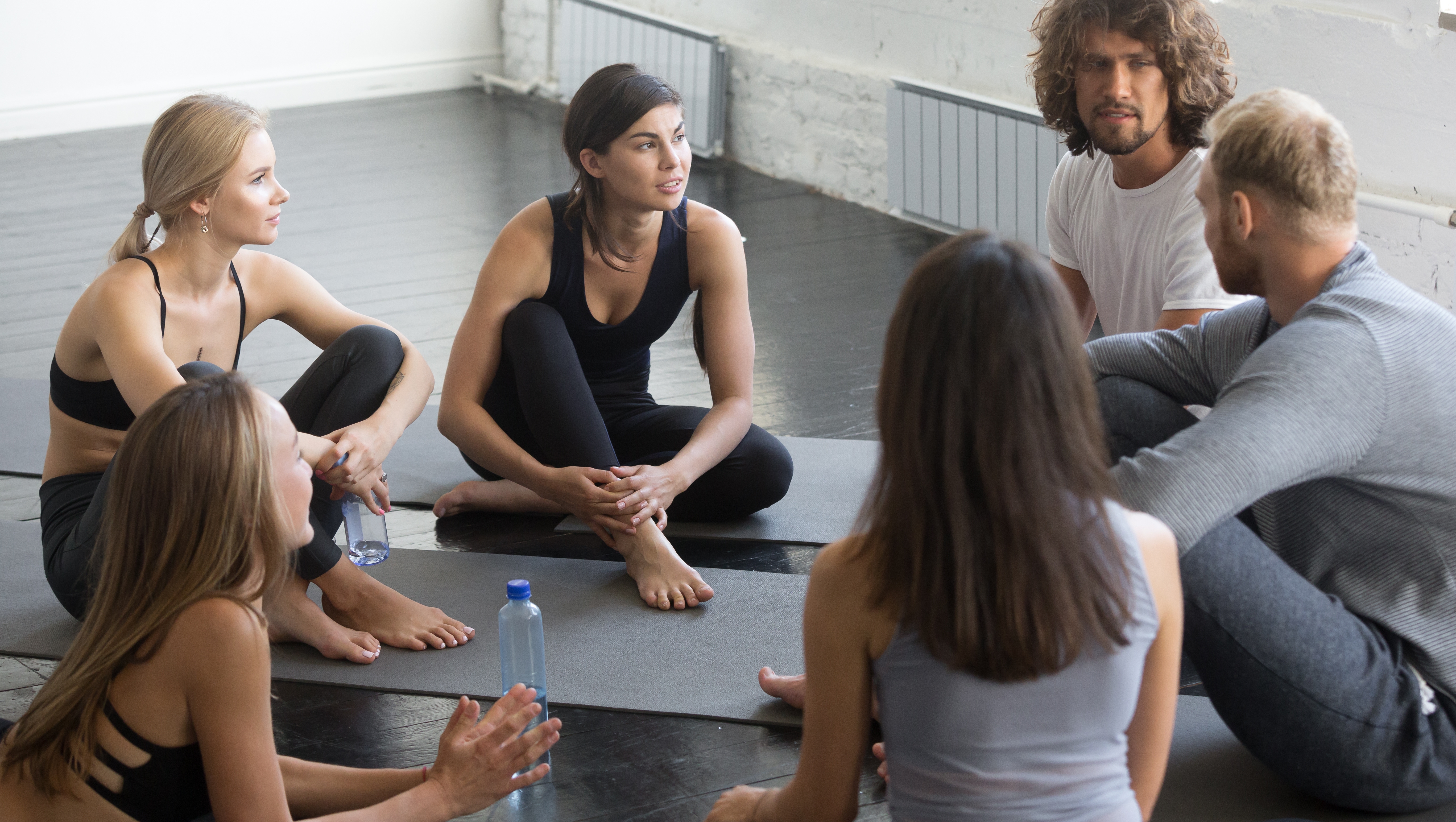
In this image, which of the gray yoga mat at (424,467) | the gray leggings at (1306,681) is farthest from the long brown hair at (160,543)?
the gray yoga mat at (424,467)

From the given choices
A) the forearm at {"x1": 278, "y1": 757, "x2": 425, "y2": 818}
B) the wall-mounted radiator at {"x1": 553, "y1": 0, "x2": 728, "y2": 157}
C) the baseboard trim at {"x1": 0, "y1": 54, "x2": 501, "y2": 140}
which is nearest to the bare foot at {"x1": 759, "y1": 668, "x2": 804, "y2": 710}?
the forearm at {"x1": 278, "y1": 757, "x2": 425, "y2": 818}

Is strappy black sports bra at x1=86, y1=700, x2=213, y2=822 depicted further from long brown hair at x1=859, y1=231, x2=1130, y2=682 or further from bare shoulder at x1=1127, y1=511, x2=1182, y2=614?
bare shoulder at x1=1127, y1=511, x2=1182, y2=614

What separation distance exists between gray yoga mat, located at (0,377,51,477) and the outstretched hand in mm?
1600

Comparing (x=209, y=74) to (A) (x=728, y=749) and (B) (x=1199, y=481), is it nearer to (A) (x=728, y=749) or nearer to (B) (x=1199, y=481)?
(A) (x=728, y=749)

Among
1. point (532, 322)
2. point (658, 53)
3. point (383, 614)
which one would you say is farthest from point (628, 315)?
point (658, 53)

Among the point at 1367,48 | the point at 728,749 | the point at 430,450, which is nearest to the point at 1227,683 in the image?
the point at 728,749

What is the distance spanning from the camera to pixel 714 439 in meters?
2.51

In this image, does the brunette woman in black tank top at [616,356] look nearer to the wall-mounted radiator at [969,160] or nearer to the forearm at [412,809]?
the forearm at [412,809]

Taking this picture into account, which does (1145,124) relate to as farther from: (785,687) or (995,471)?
(995,471)

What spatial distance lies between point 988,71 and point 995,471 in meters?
4.00

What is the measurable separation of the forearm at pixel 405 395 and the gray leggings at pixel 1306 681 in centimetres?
129

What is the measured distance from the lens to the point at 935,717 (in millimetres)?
1152

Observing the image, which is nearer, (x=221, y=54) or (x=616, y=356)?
(x=616, y=356)

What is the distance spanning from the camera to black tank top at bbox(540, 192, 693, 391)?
8.38ft
